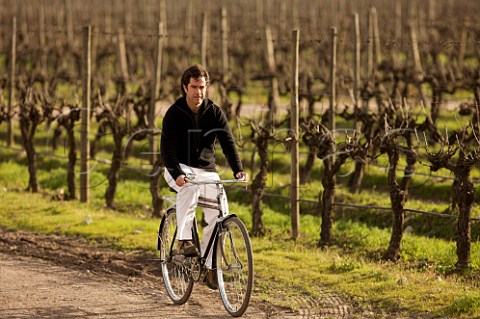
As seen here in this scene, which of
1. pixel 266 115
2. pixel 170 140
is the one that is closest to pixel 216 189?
pixel 170 140

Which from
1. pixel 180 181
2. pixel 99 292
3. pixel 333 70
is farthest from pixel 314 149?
pixel 180 181

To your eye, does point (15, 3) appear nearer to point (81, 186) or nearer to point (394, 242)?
point (81, 186)

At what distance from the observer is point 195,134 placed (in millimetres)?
7422

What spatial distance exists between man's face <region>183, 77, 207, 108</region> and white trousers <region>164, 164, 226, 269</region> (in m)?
0.53

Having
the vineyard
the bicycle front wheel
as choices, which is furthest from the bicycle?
the vineyard

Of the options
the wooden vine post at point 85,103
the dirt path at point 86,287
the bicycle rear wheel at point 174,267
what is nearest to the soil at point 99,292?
the dirt path at point 86,287

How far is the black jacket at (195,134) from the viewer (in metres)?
7.40

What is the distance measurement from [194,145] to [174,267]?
1.26 meters

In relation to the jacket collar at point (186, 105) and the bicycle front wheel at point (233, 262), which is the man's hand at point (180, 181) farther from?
the jacket collar at point (186, 105)

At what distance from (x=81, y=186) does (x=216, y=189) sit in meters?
6.90

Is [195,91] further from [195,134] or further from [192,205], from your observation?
[192,205]

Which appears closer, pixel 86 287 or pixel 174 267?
pixel 174 267

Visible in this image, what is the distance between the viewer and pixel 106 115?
45.6 feet

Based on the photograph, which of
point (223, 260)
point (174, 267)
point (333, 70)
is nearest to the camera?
point (223, 260)
